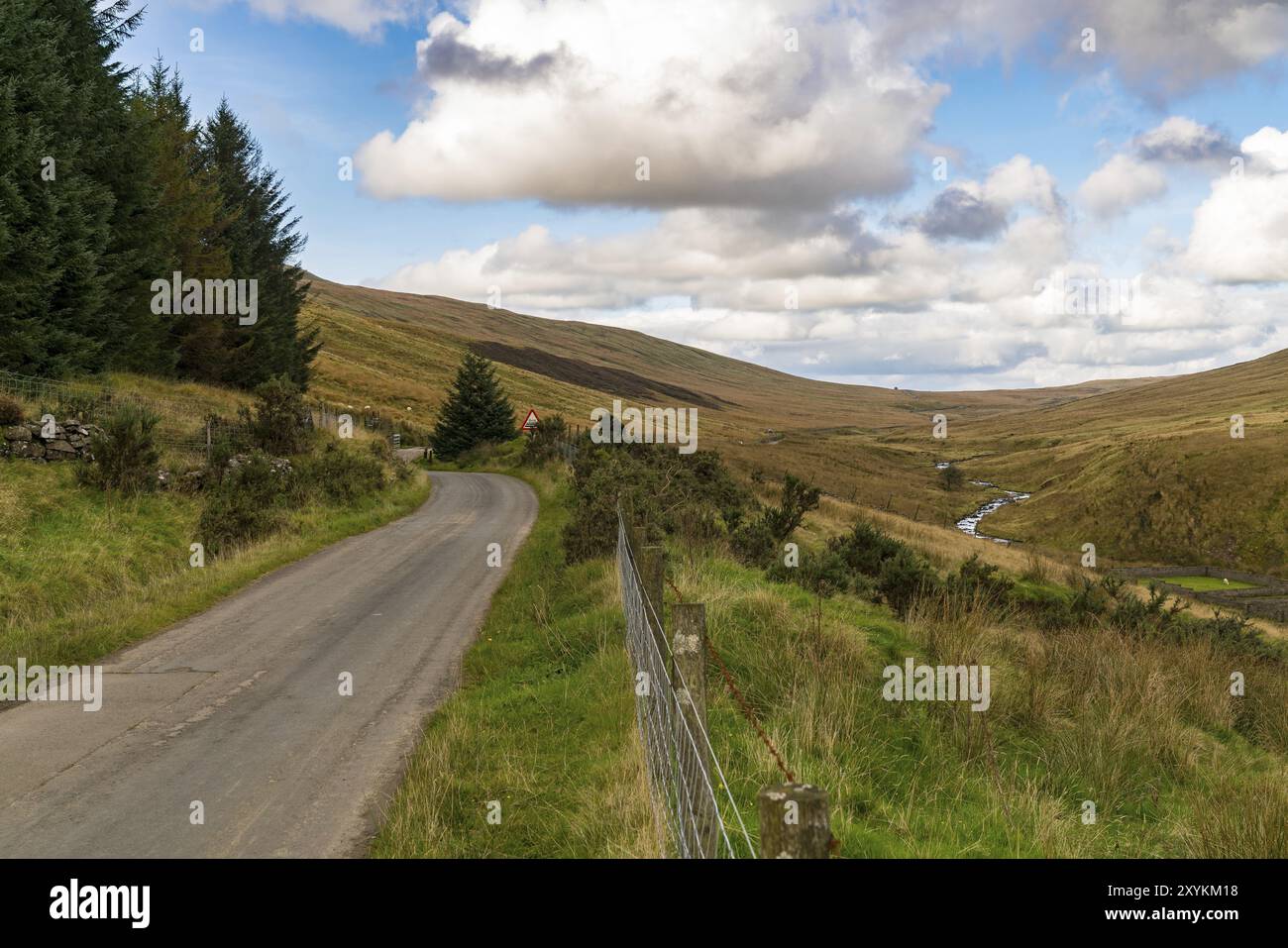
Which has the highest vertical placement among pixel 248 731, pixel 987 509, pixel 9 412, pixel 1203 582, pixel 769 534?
pixel 9 412

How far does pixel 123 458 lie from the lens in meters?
19.1

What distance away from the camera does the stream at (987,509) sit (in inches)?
2120

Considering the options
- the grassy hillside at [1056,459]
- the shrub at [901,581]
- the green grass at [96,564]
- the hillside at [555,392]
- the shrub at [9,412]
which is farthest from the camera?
the hillside at [555,392]

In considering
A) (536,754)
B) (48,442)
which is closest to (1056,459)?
(48,442)

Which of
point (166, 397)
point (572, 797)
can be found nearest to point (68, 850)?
point (572, 797)

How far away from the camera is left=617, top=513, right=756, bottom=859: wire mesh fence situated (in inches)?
162

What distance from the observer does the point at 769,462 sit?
62.1 meters

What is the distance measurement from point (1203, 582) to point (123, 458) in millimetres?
44167

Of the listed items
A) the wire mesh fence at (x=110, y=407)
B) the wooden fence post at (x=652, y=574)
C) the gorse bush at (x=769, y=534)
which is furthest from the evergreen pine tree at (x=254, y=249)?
the wooden fence post at (x=652, y=574)

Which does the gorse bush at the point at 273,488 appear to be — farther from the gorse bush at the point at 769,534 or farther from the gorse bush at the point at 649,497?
the gorse bush at the point at 769,534

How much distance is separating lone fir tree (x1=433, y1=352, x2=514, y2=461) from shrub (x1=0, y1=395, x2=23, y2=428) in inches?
1327

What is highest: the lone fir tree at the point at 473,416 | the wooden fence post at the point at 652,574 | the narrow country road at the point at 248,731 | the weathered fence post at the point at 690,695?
the lone fir tree at the point at 473,416

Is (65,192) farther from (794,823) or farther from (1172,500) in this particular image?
(1172,500)

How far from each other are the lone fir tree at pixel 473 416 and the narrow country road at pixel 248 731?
3730 cm
